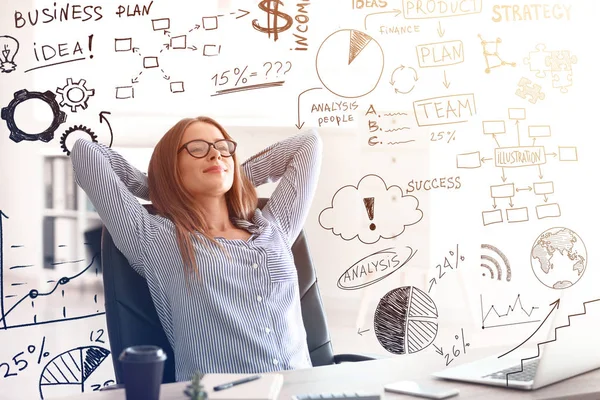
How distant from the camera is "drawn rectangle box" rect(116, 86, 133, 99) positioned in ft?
8.95

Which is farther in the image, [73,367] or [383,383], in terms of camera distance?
[73,367]

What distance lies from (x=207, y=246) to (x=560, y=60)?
1659 mm

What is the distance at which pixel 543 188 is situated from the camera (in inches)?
113

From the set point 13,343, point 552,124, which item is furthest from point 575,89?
point 13,343

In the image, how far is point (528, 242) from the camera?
2865 mm

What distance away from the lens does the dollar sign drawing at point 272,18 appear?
281cm

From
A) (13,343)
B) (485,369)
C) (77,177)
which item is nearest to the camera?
(485,369)

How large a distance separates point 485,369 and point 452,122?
1579 mm

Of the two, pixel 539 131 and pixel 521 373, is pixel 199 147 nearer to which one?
pixel 521 373

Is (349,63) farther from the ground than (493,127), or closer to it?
farther from the ground

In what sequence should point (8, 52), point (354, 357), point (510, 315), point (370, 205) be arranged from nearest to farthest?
point (354, 357) < point (8, 52) < point (510, 315) < point (370, 205)

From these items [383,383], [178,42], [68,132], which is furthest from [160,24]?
[383,383]

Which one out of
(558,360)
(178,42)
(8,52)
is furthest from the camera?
(178,42)

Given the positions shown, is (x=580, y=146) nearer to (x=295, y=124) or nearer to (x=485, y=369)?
(x=295, y=124)
